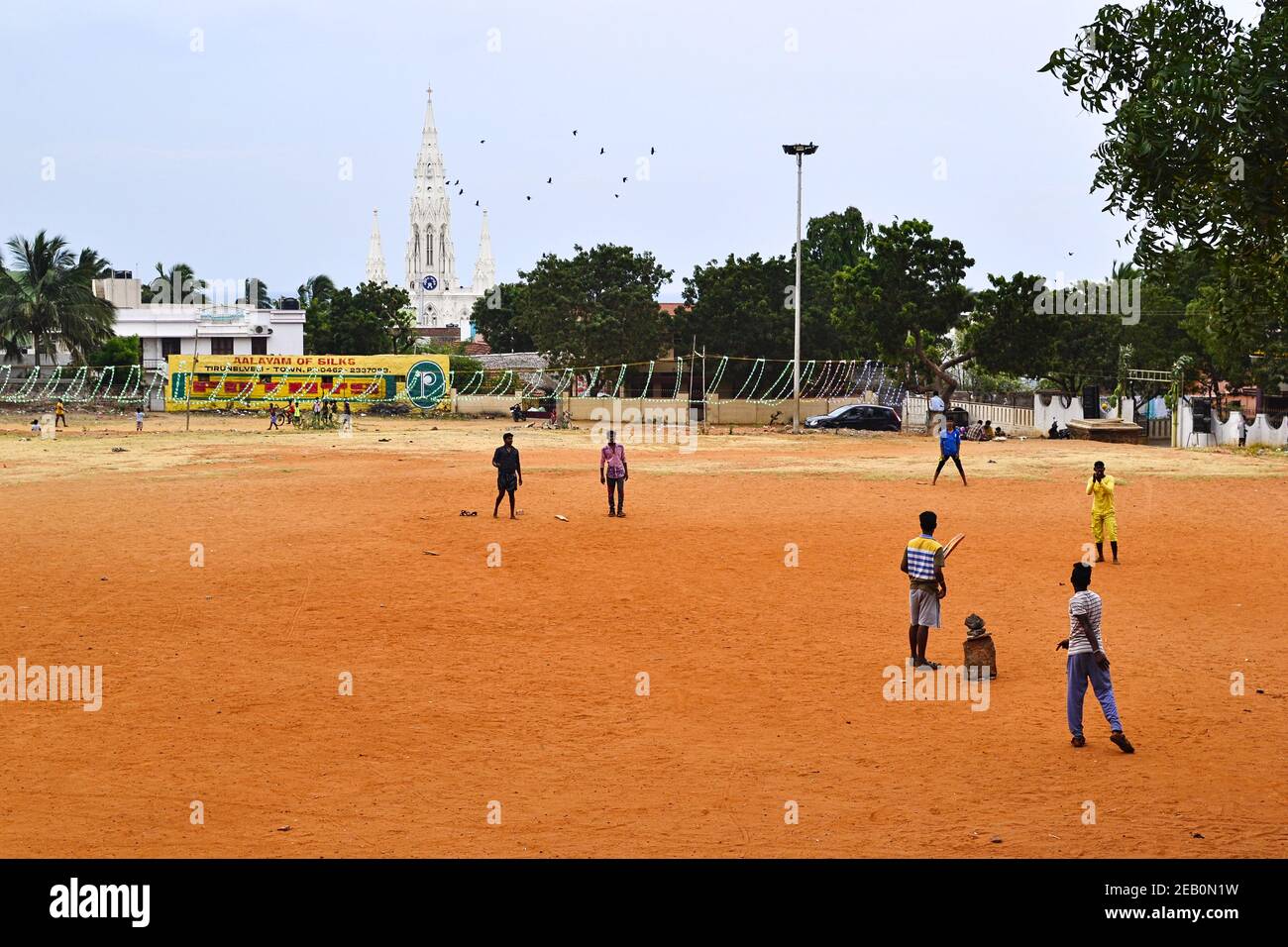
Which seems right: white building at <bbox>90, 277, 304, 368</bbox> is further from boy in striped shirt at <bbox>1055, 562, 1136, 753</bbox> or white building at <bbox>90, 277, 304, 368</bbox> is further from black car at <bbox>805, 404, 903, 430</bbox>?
boy in striped shirt at <bbox>1055, 562, 1136, 753</bbox>

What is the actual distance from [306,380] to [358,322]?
857 inches

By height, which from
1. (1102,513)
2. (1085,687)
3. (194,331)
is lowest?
(1085,687)

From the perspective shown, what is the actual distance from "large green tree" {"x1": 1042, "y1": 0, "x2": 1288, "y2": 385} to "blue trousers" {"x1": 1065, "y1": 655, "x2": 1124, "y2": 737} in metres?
3.83

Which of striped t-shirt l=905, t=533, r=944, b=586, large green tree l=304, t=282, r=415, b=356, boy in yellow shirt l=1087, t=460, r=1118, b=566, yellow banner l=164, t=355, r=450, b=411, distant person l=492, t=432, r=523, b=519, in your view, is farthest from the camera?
large green tree l=304, t=282, r=415, b=356

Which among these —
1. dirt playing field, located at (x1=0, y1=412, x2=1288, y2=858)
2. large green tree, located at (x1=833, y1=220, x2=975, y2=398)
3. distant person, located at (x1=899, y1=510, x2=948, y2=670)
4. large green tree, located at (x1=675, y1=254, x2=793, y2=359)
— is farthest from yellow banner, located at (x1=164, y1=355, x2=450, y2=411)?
distant person, located at (x1=899, y1=510, x2=948, y2=670)

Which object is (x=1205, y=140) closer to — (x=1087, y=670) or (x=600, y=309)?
(x=1087, y=670)

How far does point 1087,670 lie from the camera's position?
9703 millimetres

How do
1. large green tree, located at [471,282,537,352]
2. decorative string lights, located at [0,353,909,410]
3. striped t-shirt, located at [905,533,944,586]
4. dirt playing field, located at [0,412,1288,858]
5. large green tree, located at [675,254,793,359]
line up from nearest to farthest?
1. dirt playing field, located at [0,412,1288,858]
2. striped t-shirt, located at [905,533,944,586]
3. decorative string lights, located at [0,353,909,410]
4. large green tree, located at [675,254,793,359]
5. large green tree, located at [471,282,537,352]

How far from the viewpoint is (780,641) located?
13.7 metres

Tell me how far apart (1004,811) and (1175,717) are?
3.10 metres

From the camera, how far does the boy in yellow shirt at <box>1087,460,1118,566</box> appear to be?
18172 mm

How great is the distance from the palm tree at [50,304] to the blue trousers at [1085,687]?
6666cm

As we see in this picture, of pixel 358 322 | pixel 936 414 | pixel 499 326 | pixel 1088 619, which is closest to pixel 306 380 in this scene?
pixel 358 322

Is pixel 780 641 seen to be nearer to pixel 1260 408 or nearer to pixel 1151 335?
pixel 1260 408
